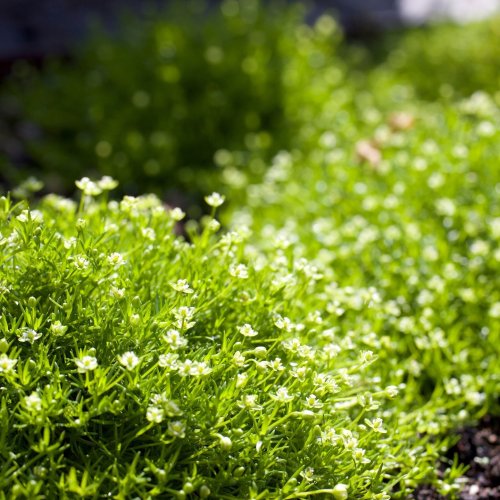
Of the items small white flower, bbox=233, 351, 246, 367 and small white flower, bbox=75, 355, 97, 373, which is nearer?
small white flower, bbox=75, 355, 97, 373

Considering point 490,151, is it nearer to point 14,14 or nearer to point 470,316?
point 470,316

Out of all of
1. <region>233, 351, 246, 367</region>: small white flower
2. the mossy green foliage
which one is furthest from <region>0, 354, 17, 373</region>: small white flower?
the mossy green foliage

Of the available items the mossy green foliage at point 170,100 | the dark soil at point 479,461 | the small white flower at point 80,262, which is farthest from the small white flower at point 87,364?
the mossy green foliage at point 170,100

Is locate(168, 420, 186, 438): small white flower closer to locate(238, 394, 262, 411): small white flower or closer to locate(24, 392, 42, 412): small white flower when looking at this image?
locate(238, 394, 262, 411): small white flower

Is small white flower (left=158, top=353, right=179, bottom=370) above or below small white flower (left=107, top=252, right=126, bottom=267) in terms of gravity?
below

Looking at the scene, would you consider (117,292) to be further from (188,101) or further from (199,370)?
(188,101)

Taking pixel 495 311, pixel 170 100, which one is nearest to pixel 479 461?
pixel 495 311

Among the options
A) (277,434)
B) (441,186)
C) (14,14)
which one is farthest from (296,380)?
(14,14)

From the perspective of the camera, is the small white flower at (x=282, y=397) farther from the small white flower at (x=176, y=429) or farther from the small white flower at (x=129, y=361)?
the small white flower at (x=129, y=361)
